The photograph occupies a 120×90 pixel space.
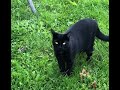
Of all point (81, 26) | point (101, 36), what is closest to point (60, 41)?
point (81, 26)

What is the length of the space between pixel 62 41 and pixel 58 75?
17.5 inches

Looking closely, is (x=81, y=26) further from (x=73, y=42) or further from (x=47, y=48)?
(x=47, y=48)

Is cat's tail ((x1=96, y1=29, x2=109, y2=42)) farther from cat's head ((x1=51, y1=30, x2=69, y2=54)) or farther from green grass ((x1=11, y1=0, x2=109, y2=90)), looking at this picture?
cat's head ((x1=51, y1=30, x2=69, y2=54))

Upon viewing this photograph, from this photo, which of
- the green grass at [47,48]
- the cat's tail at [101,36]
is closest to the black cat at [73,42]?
the cat's tail at [101,36]

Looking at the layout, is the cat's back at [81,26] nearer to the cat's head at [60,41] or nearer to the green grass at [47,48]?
the green grass at [47,48]

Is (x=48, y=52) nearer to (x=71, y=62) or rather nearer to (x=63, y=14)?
(x=71, y=62)

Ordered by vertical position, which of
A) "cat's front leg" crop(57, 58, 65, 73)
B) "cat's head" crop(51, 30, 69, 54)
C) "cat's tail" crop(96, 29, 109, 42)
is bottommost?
"cat's front leg" crop(57, 58, 65, 73)

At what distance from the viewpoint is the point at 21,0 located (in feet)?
16.5

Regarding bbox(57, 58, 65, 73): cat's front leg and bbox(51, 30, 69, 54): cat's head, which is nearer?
bbox(51, 30, 69, 54): cat's head

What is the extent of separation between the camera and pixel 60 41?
3303 mm

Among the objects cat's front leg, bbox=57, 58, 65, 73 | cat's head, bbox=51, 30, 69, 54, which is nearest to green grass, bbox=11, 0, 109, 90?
cat's front leg, bbox=57, 58, 65, 73

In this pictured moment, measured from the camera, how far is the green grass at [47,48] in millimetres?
3381

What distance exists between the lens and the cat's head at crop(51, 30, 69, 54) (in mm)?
3307
